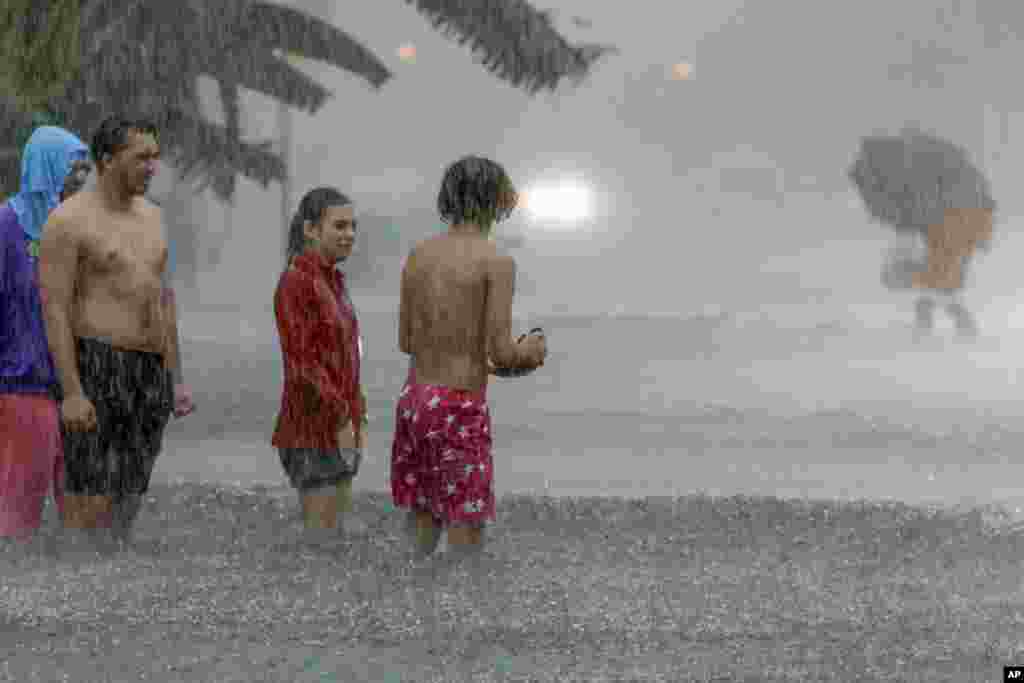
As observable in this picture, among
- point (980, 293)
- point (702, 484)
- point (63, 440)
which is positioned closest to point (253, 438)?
point (702, 484)

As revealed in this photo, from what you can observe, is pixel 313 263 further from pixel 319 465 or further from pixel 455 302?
pixel 319 465

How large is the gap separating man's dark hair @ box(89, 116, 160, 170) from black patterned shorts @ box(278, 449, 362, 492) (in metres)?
1.22

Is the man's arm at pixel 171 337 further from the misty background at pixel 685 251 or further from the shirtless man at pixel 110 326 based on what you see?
the misty background at pixel 685 251

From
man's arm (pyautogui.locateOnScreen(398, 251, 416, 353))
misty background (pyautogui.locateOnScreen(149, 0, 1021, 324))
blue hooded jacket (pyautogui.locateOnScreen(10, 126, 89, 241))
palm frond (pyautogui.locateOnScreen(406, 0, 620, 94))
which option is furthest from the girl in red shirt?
misty background (pyautogui.locateOnScreen(149, 0, 1021, 324))

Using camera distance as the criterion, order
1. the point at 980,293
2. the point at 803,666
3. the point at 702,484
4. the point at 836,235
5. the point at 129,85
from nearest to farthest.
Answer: the point at 803,666 < the point at 702,484 < the point at 129,85 < the point at 980,293 < the point at 836,235

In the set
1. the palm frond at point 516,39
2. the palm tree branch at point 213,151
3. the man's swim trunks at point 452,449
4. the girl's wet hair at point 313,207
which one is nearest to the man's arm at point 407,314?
the man's swim trunks at point 452,449

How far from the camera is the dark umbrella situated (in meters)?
20.3

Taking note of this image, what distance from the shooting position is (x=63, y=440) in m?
6.45

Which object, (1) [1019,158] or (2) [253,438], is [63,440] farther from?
(1) [1019,158]

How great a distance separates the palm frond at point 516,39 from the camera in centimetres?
1152

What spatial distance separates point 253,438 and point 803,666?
25.3ft

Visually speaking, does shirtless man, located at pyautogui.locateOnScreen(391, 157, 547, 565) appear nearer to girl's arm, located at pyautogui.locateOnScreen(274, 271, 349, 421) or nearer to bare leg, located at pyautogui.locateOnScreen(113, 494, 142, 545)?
girl's arm, located at pyautogui.locateOnScreen(274, 271, 349, 421)

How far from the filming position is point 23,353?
21.7 feet

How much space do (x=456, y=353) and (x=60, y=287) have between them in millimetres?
1355
